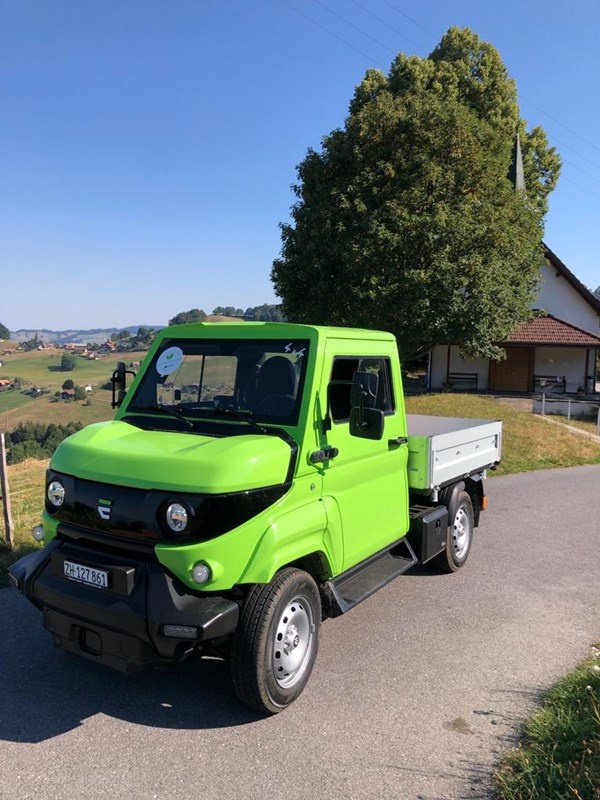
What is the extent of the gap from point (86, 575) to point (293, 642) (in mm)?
1308

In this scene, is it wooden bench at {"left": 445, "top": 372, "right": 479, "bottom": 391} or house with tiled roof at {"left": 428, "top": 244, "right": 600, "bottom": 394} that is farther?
wooden bench at {"left": 445, "top": 372, "right": 479, "bottom": 391}

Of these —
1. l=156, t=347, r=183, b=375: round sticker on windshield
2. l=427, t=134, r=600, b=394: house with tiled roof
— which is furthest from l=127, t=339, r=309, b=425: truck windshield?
l=427, t=134, r=600, b=394: house with tiled roof

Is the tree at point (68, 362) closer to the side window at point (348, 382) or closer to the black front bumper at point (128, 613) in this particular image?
the side window at point (348, 382)

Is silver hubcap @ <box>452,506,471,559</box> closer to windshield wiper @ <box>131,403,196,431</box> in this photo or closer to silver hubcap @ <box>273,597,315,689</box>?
silver hubcap @ <box>273,597,315,689</box>

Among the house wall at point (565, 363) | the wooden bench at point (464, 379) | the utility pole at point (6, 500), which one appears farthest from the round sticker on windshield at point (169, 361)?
the house wall at point (565, 363)

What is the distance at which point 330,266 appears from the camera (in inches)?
746

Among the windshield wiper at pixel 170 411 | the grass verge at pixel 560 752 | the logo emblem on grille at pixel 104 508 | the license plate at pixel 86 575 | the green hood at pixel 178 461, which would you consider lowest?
the grass verge at pixel 560 752

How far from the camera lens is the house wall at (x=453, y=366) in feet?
97.0

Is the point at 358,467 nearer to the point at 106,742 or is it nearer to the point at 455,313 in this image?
the point at 106,742

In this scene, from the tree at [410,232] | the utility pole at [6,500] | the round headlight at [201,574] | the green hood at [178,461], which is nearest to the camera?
the round headlight at [201,574]

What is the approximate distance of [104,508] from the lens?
3426mm

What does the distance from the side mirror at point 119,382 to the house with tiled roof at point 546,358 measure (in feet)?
84.5

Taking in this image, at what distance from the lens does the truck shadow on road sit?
11.3 feet

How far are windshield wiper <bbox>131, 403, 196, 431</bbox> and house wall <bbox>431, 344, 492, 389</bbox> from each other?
86.4 ft
